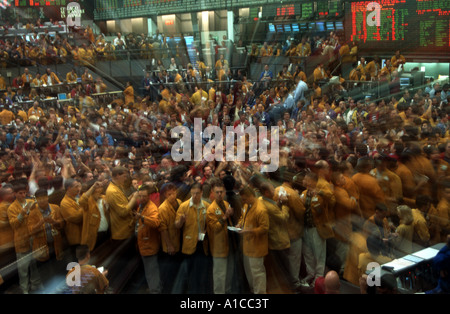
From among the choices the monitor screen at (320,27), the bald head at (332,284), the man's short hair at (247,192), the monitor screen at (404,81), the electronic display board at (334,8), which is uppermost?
the electronic display board at (334,8)

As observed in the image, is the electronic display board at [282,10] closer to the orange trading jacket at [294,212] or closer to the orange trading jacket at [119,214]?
the orange trading jacket at [294,212]

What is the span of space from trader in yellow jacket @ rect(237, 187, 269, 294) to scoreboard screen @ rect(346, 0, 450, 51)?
966 cm

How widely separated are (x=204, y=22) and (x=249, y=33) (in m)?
4.56

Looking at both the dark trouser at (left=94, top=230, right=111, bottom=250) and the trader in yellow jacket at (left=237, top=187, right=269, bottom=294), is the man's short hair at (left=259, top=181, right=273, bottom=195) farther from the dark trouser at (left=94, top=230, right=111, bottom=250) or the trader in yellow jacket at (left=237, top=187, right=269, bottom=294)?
the dark trouser at (left=94, top=230, right=111, bottom=250)

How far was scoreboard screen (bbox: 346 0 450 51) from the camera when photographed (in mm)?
10844

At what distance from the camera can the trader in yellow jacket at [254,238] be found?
11.8 feet

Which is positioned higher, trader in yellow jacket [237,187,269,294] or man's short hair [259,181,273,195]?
man's short hair [259,181,273,195]

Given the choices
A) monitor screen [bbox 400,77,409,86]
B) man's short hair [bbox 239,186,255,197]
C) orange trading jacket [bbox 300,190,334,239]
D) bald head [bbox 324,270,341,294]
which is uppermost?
monitor screen [bbox 400,77,409,86]

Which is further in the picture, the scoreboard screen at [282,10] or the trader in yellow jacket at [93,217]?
the scoreboard screen at [282,10]

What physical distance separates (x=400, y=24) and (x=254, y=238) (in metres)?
10.1

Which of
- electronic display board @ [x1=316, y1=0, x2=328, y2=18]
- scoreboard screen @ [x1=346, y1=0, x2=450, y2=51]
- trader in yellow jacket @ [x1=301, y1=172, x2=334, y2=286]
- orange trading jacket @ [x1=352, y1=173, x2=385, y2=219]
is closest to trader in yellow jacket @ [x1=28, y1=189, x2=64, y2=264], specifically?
trader in yellow jacket @ [x1=301, y1=172, x2=334, y2=286]

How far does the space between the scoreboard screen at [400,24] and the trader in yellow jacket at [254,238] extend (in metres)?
9.66

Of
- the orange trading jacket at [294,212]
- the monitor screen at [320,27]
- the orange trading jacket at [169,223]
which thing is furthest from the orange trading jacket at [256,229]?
the monitor screen at [320,27]

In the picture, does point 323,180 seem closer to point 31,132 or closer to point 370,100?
point 370,100
